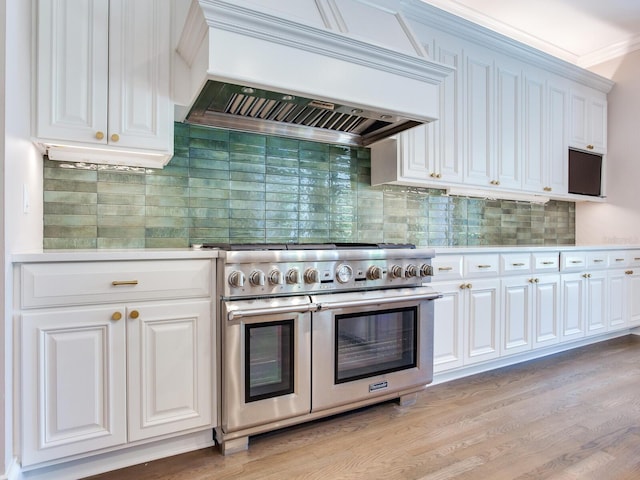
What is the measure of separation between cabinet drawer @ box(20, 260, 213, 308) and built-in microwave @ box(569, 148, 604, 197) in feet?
11.7

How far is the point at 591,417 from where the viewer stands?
6.84 feet

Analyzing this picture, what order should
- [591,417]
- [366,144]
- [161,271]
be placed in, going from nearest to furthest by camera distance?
[161,271]
[591,417]
[366,144]

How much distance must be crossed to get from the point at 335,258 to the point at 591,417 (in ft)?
5.25

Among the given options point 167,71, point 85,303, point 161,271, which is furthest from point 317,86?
point 85,303

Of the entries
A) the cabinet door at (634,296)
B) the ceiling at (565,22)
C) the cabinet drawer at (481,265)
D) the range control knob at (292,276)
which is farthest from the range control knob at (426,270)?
the cabinet door at (634,296)

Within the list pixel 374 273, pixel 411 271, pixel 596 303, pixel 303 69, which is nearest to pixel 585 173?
Answer: pixel 596 303

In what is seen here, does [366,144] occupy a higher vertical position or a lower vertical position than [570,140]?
lower

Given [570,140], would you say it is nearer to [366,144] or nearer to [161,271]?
[366,144]

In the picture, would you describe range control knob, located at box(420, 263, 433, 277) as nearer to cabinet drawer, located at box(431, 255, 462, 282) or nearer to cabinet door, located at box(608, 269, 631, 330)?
cabinet drawer, located at box(431, 255, 462, 282)

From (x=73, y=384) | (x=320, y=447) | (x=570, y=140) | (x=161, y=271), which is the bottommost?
(x=320, y=447)

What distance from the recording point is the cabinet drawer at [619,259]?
3.46m

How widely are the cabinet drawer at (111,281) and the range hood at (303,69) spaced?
33.0 inches

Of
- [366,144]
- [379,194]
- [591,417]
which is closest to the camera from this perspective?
[591,417]

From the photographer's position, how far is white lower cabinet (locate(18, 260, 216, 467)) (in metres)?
1.44
